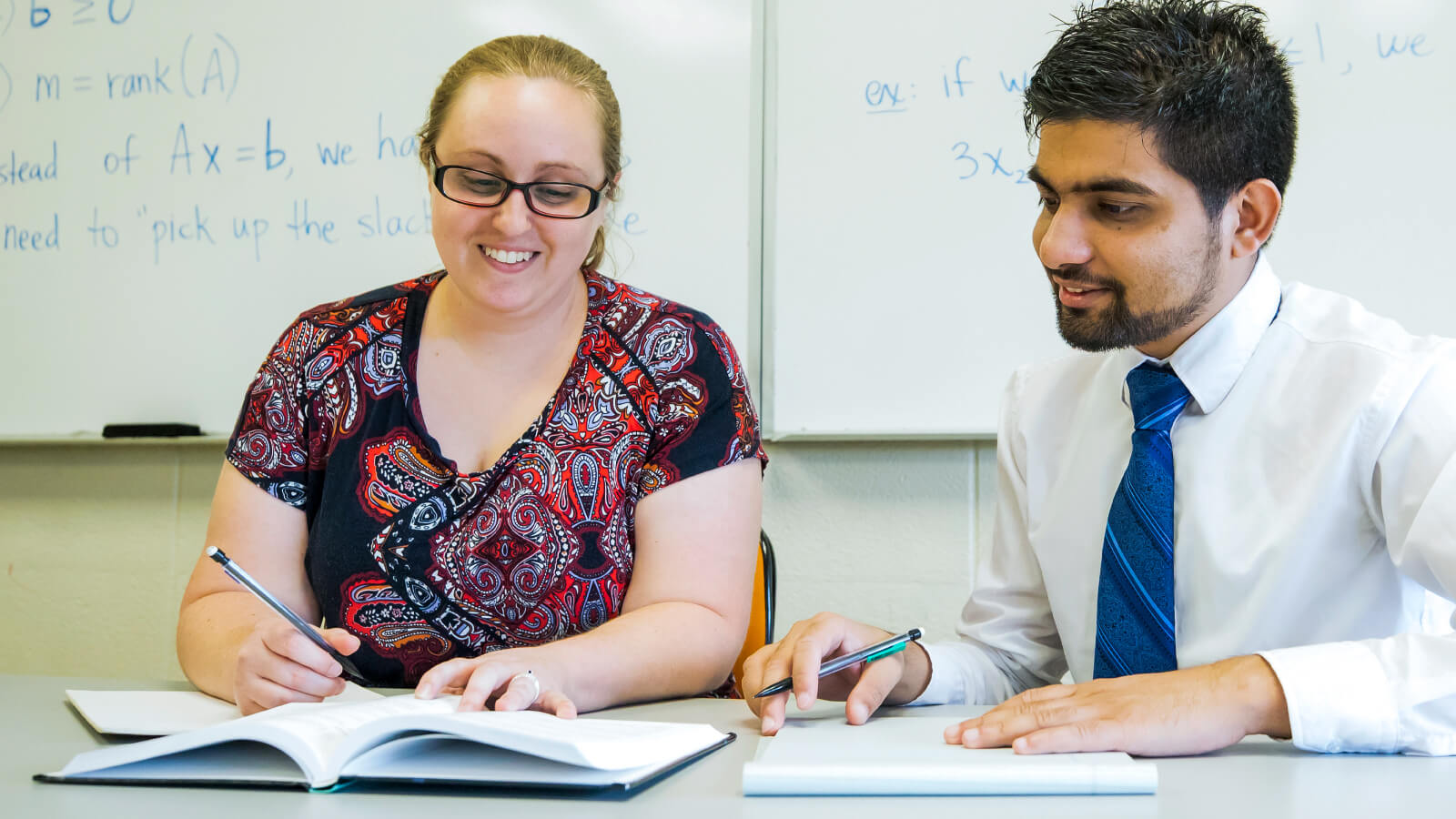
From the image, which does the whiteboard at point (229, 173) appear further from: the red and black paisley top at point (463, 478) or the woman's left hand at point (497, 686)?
the woman's left hand at point (497, 686)

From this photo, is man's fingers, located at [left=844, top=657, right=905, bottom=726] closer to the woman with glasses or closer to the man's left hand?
the man's left hand

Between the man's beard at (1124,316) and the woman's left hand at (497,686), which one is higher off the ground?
the man's beard at (1124,316)

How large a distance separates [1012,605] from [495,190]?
70 cm

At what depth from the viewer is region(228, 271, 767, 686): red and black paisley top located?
123 centimetres

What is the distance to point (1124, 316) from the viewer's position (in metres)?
1.07

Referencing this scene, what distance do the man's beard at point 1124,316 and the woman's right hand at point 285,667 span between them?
705 mm

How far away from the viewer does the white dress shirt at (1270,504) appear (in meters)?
0.94

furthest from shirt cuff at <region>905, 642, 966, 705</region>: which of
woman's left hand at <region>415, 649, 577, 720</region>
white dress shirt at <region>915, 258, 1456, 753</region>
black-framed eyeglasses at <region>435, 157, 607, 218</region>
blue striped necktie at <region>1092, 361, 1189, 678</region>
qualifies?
black-framed eyeglasses at <region>435, 157, 607, 218</region>

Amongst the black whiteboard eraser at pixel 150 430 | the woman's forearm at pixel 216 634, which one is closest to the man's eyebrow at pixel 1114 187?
the woman's forearm at pixel 216 634

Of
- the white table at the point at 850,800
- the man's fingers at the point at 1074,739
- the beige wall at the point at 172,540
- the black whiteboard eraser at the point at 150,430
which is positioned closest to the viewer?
the white table at the point at 850,800

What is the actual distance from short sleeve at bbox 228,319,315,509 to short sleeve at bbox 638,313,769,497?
14.8 inches

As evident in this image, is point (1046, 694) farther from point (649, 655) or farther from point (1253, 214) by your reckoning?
point (1253, 214)

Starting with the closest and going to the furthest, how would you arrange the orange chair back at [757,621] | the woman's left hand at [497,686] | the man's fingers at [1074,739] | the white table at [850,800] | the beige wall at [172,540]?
the white table at [850,800]
the man's fingers at [1074,739]
the woman's left hand at [497,686]
the orange chair back at [757,621]
the beige wall at [172,540]

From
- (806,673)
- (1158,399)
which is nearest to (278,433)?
(806,673)
